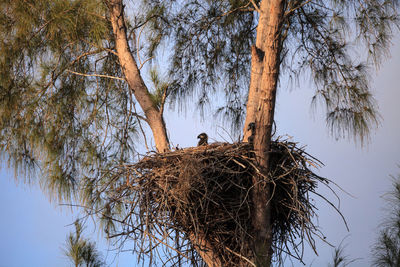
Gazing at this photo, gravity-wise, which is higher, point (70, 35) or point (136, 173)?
point (70, 35)

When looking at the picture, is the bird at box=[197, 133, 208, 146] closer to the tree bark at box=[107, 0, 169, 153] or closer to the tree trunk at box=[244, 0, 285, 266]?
the tree bark at box=[107, 0, 169, 153]

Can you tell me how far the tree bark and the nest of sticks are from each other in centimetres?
46

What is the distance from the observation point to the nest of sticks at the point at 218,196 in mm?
2461

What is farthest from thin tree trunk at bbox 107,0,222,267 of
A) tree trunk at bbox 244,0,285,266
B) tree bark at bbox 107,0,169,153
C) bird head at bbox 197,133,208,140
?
tree trunk at bbox 244,0,285,266

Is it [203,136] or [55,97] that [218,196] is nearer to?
[203,136]

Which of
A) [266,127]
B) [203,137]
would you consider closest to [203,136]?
[203,137]

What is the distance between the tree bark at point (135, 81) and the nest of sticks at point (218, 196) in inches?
18.1

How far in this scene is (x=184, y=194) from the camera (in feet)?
7.95

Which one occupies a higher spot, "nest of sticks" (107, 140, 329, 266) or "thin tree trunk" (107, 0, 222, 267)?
"thin tree trunk" (107, 0, 222, 267)

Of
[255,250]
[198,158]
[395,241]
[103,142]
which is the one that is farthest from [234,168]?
[103,142]

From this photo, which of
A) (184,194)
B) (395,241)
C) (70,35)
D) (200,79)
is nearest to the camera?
(184,194)

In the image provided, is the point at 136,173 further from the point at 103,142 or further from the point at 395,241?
the point at 395,241

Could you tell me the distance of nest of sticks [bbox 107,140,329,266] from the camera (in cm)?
246

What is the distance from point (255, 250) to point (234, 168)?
0.42m
